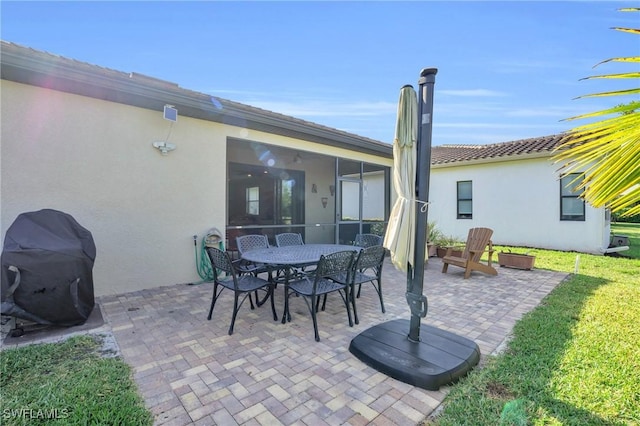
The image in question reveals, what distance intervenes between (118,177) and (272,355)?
379cm

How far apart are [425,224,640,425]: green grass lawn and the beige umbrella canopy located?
43.7 inches

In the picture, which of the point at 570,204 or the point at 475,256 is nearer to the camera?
the point at 475,256

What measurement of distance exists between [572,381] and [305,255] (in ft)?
9.45

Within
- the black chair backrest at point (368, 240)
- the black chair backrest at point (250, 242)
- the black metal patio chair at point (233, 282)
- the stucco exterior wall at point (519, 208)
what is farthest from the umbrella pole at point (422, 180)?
the stucco exterior wall at point (519, 208)

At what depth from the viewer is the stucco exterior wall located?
9312 mm

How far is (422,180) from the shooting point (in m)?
2.63

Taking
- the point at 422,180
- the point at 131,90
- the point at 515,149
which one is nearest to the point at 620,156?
the point at 422,180

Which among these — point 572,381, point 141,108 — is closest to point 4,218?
point 141,108

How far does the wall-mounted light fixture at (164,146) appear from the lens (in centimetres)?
493

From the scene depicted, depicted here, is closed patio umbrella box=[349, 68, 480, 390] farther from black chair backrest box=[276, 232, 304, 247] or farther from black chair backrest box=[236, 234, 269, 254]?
black chair backrest box=[276, 232, 304, 247]

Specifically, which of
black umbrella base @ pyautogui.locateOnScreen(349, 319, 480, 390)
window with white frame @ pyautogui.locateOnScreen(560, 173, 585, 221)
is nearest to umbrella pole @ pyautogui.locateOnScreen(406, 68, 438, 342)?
black umbrella base @ pyautogui.locateOnScreen(349, 319, 480, 390)

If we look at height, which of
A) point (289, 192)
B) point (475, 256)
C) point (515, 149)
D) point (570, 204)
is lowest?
point (475, 256)

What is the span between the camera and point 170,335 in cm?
321

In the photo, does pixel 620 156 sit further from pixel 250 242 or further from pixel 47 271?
pixel 47 271
